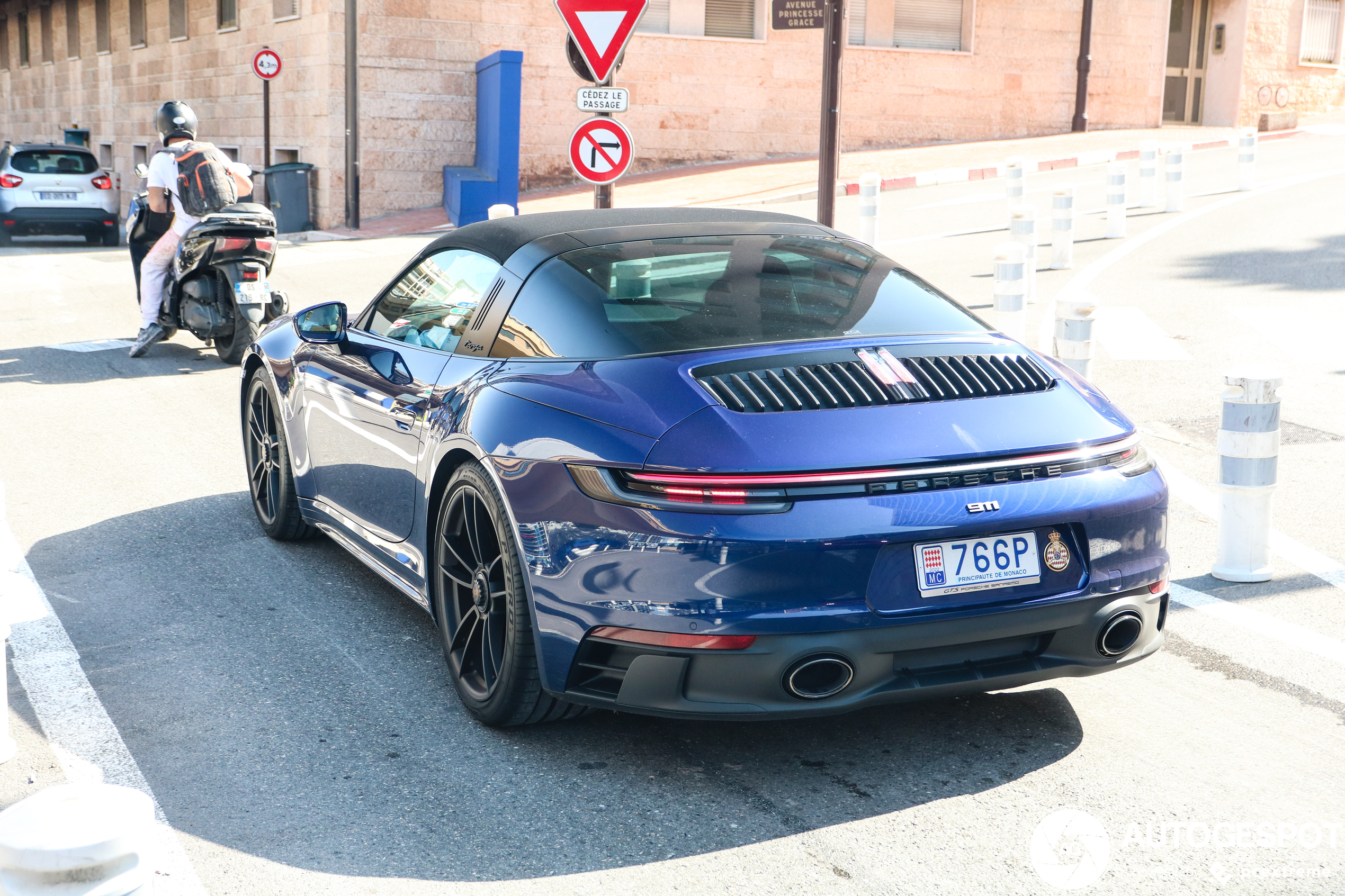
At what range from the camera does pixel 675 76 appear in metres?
26.8

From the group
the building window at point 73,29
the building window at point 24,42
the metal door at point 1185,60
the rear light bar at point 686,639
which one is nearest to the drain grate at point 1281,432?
the rear light bar at point 686,639

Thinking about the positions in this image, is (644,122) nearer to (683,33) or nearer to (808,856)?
(683,33)

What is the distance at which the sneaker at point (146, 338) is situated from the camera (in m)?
10.9

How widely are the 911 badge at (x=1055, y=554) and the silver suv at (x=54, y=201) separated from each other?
2183 centimetres

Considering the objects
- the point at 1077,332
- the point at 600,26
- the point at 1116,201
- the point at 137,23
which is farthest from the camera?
the point at 137,23

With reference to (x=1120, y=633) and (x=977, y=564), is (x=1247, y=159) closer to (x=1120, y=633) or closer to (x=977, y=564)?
(x=1120, y=633)

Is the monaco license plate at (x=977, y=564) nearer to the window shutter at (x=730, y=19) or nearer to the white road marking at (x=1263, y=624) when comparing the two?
the white road marking at (x=1263, y=624)

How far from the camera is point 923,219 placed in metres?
18.7

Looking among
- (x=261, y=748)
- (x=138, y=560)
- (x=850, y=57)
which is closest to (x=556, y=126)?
(x=850, y=57)

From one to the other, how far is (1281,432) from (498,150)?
16.5m

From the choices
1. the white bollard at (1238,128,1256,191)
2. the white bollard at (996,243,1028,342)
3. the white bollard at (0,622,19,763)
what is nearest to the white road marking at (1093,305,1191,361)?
the white bollard at (996,243,1028,342)

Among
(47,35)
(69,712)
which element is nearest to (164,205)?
(69,712)

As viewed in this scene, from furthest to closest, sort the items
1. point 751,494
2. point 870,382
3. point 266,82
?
point 266,82 < point 870,382 < point 751,494

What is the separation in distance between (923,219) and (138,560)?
47.6 feet
